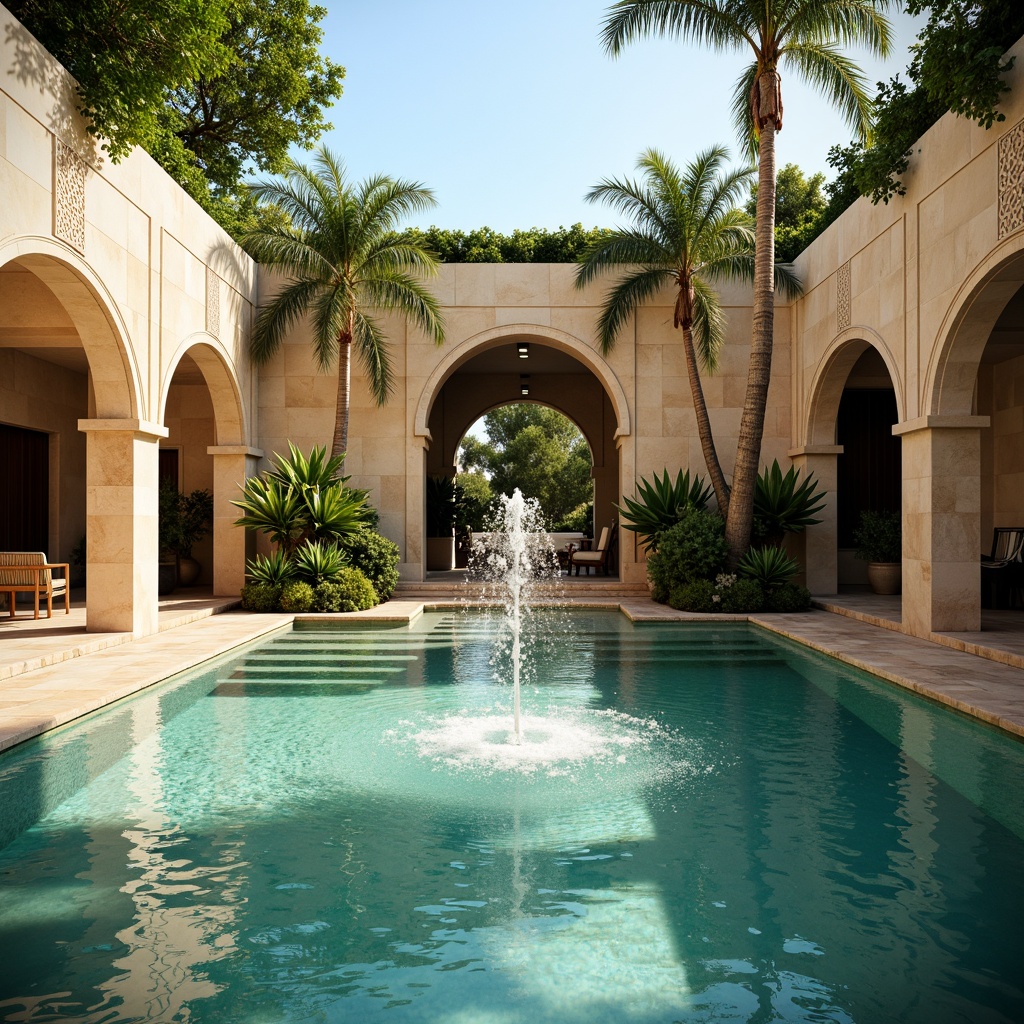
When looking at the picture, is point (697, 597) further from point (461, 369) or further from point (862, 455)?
point (461, 369)

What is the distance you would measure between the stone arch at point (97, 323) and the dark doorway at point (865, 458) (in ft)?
39.8

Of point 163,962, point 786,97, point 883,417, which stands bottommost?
point 163,962

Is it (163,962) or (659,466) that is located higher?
(659,466)

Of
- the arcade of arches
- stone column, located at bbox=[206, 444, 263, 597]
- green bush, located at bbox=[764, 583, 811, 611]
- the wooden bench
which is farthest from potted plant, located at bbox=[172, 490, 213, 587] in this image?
green bush, located at bbox=[764, 583, 811, 611]

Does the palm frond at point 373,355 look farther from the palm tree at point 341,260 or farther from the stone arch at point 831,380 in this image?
the stone arch at point 831,380

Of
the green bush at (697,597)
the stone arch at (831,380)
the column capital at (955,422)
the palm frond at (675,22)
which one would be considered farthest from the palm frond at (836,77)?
the green bush at (697,597)

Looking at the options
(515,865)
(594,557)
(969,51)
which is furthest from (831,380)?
(515,865)

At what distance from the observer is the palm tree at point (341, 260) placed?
507 inches

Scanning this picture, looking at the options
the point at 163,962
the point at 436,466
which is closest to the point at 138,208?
the point at 163,962

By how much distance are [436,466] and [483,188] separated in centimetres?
692

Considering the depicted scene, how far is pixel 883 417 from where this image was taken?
53.1 feet

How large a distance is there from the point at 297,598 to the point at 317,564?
0.54 metres

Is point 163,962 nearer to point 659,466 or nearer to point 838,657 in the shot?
point 838,657

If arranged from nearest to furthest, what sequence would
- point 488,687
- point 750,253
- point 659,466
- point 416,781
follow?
point 416,781, point 488,687, point 750,253, point 659,466
